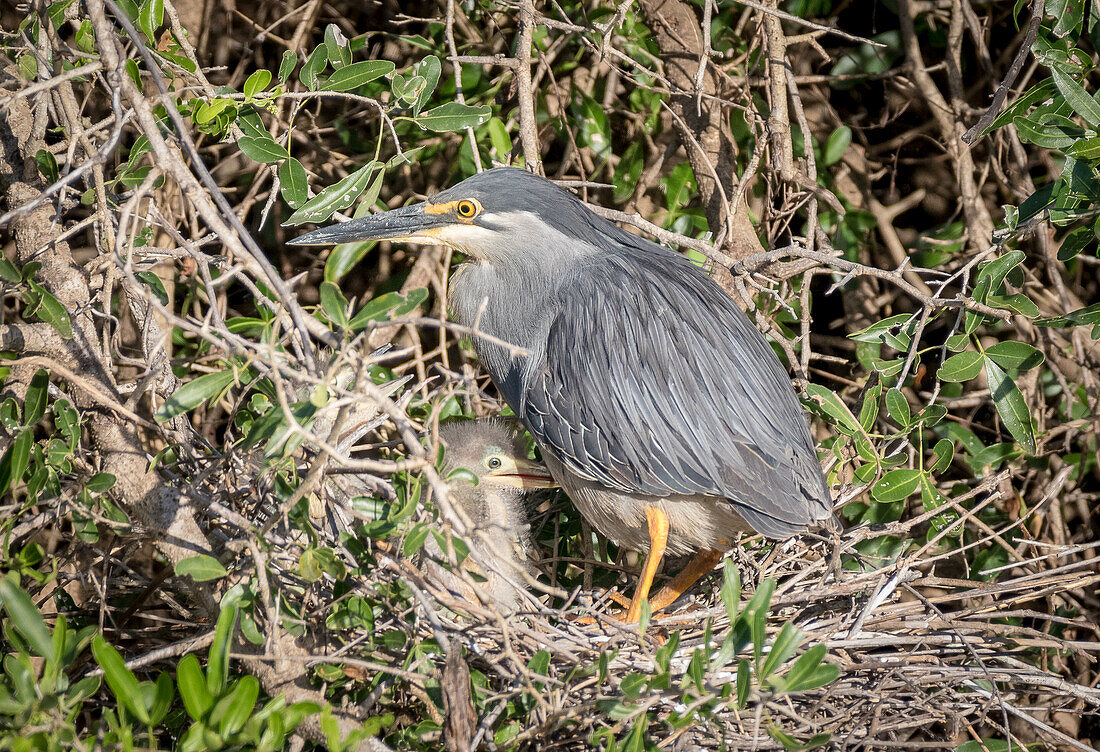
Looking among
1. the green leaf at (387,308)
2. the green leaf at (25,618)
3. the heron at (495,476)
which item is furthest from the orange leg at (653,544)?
the green leaf at (25,618)

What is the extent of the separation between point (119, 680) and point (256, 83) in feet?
4.31

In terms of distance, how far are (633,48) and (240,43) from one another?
56.5 inches

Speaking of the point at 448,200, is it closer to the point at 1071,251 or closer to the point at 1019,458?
the point at 1071,251

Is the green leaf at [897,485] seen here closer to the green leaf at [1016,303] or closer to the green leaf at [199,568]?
the green leaf at [1016,303]

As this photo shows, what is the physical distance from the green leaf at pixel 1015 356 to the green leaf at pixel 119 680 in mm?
2027

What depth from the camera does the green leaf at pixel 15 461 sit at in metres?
1.62

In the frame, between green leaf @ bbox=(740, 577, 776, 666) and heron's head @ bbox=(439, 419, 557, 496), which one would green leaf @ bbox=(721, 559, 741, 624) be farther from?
heron's head @ bbox=(439, 419, 557, 496)

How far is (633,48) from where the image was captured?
114 inches

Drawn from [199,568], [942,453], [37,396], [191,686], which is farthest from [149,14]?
[942,453]

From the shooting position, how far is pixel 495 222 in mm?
2354

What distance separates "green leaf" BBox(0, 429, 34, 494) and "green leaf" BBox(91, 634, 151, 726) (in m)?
0.48

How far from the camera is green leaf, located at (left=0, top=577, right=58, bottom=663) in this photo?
1.29 meters

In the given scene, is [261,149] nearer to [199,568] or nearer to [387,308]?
[387,308]

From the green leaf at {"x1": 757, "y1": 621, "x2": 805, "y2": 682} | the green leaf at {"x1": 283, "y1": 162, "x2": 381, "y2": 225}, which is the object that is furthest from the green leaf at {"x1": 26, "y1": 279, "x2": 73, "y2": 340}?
the green leaf at {"x1": 757, "y1": 621, "x2": 805, "y2": 682}
